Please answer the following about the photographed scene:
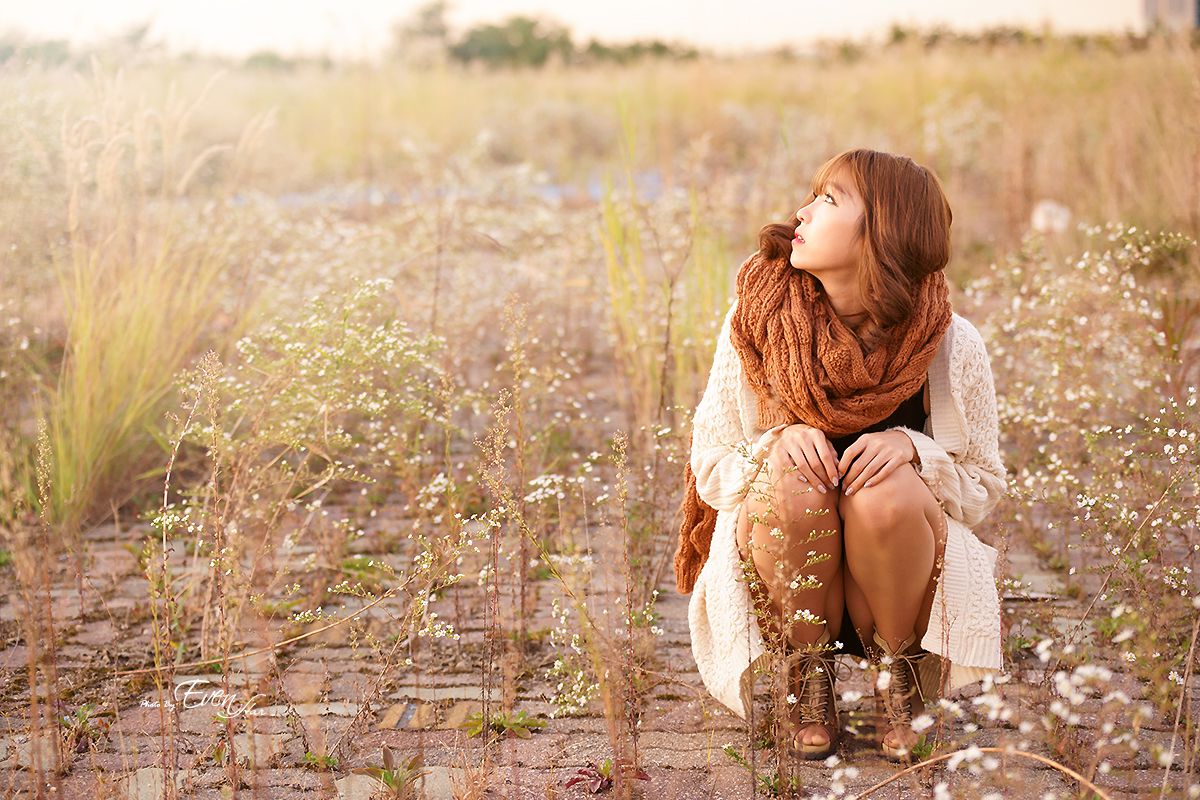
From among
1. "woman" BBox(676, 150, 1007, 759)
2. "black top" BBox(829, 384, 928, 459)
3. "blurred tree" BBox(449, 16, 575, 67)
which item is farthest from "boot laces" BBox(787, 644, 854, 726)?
"blurred tree" BBox(449, 16, 575, 67)

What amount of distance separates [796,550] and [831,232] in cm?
69

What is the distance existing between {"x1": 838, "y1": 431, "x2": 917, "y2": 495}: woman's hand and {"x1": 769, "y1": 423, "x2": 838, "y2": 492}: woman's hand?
0.10ft

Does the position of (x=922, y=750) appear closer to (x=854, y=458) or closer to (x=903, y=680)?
(x=903, y=680)

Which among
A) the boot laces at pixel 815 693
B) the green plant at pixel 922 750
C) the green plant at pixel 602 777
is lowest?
the green plant at pixel 602 777

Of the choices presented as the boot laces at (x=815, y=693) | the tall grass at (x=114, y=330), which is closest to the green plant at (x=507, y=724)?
the boot laces at (x=815, y=693)

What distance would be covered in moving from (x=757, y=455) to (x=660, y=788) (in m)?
0.73

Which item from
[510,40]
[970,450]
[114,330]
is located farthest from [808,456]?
[510,40]

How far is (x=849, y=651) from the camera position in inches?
109

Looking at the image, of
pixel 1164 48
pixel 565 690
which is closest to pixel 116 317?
pixel 565 690

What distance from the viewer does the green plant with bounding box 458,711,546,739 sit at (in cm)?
274

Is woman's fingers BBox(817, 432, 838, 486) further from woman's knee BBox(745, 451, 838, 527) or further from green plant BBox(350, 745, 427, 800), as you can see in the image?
green plant BBox(350, 745, 427, 800)

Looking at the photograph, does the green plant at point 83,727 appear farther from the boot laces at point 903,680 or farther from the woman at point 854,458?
the boot laces at point 903,680

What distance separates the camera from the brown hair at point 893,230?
249cm

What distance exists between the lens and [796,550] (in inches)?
97.6
